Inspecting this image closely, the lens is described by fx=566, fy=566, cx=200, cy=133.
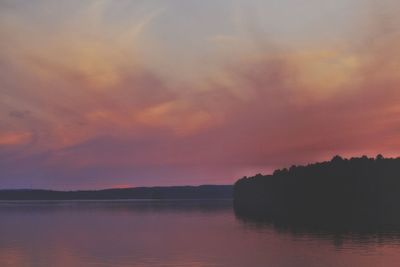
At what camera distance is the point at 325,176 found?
19988 centimetres

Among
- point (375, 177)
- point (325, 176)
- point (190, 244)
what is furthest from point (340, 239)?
point (325, 176)

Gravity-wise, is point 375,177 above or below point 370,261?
above

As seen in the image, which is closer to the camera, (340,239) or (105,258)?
(105,258)

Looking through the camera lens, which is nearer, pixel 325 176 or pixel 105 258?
pixel 105 258

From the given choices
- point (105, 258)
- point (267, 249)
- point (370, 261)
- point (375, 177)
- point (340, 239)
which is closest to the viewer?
point (370, 261)

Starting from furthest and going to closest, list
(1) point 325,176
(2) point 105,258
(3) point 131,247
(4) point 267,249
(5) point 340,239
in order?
1. (1) point 325,176
2. (5) point 340,239
3. (3) point 131,247
4. (4) point 267,249
5. (2) point 105,258

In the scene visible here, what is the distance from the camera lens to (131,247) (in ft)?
257

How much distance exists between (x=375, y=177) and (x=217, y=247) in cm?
11683

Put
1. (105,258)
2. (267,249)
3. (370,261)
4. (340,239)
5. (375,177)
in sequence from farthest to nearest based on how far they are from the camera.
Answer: (375,177), (340,239), (267,249), (105,258), (370,261)

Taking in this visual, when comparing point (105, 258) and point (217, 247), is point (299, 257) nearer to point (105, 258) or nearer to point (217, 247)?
point (217, 247)

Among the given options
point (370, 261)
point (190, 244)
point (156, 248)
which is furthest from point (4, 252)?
point (370, 261)

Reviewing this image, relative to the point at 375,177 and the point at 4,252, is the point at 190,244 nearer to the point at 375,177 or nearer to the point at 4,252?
the point at 4,252

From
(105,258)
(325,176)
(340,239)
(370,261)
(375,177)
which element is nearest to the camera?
(370,261)

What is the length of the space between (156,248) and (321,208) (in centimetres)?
11844
